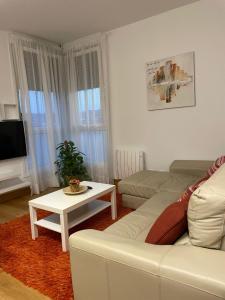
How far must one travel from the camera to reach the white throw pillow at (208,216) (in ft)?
3.50

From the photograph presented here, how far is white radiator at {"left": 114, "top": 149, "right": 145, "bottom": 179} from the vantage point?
389 cm

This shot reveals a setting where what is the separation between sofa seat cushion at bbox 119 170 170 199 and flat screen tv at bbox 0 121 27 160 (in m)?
1.95

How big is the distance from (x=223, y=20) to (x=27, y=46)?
302 centimetres

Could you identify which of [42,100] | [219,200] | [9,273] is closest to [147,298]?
[219,200]

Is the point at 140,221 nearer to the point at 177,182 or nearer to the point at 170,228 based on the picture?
the point at 170,228

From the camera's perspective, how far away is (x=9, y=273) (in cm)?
192

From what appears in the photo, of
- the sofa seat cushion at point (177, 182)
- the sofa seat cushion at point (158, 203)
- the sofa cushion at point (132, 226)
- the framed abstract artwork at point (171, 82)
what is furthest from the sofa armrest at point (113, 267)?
the framed abstract artwork at point (171, 82)

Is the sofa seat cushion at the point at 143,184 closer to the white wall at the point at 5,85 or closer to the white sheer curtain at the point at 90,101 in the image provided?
the white sheer curtain at the point at 90,101

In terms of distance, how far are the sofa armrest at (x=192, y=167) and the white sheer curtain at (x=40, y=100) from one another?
7.52 ft

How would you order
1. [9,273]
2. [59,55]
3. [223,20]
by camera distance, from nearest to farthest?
[9,273]
[223,20]
[59,55]

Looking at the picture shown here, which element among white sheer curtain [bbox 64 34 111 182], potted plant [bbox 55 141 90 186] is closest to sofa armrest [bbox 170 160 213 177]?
white sheer curtain [bbox 64 34 111 182]

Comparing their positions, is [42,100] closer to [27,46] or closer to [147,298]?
[27,46]

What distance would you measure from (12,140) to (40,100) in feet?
2.91

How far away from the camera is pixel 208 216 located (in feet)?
3.59
